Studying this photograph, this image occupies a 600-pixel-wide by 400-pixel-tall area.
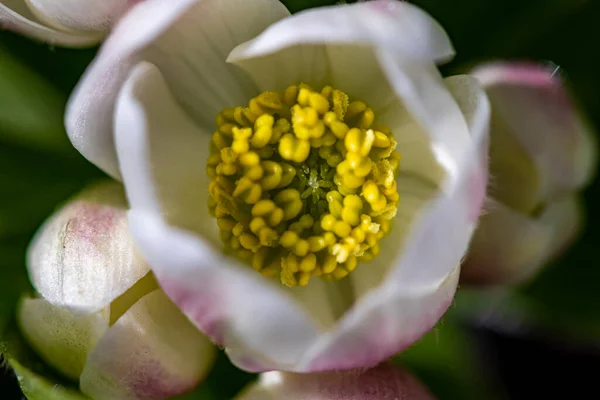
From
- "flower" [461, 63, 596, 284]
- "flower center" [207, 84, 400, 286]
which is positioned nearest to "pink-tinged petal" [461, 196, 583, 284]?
"flower" [461, 63, 596, 284]

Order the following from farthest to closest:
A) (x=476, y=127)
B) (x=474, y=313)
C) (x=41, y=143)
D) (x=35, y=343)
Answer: (x=474, y=313)
(x=41, y=143)
(x=35, y=343)
(x=476, y=127)

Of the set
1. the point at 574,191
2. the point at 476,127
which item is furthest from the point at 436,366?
the point at 476,127

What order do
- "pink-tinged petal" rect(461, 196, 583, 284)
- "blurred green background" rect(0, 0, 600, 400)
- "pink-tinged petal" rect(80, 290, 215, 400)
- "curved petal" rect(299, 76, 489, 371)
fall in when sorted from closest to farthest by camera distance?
"curved petal" rect(299, 76, 489, 371), "pink-tinged petal" rect(80, 290, 215, 400), "pink-tinged petal" rect(461, 196, 583, 284), "blurred green background" rect(0, 0, 600, 400)

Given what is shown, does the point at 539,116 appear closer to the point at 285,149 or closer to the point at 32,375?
the point at 285,149

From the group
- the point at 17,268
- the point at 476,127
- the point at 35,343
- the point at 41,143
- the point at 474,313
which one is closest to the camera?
the point at 476,127

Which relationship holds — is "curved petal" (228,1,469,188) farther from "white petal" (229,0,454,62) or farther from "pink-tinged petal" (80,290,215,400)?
"pink-tinged petal" (80,290,215,400)

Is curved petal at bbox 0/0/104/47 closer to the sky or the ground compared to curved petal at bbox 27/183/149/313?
closer to the sky

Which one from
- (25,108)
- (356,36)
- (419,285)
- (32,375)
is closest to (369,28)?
(356,36)

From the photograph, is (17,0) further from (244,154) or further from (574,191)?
(574,191)
